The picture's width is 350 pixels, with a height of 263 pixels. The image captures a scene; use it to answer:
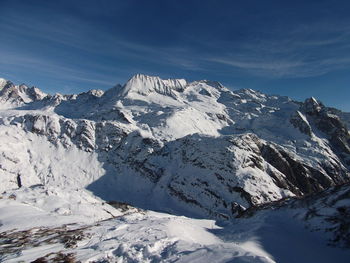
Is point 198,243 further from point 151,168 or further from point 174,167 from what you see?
point 151,168

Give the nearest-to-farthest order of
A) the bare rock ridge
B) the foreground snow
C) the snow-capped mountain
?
1. the foreground snow
2. the snow-capped mountain
3. the bare rock ridge

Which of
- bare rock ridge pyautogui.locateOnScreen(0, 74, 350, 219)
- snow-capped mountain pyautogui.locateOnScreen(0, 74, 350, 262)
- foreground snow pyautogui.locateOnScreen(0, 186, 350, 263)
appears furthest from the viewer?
bare rock ridge pyautogui.locateOnScreen(0, 74, 350, 219)

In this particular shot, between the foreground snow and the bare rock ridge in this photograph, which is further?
the bare rock ridge

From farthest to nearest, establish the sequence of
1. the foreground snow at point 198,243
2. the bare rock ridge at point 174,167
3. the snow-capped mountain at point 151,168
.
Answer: the bare rock ridge at point 174,167
the snow-capped mountain at point 151,168
the foreground snow at point 198,243

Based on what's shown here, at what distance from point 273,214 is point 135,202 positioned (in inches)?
3622

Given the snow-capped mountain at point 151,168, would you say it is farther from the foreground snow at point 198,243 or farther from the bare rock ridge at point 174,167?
the foreground snow at point 198,243

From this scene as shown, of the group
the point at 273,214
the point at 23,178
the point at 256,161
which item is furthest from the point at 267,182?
Result: the point at 23,178

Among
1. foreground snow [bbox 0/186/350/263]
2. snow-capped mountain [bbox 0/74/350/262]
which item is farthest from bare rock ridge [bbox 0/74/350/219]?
foreground snow [bbox 0/186/350/263]

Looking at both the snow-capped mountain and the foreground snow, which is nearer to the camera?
the foreground snow

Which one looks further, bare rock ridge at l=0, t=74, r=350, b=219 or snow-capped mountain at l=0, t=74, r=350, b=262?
bare rock ridge at l=0, t=74, r=350, b=219

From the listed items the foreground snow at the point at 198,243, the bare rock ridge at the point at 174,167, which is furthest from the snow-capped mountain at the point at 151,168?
the foreground snow at the point at 198,243

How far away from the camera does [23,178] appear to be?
130m

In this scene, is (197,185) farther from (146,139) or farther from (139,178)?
(146,139)

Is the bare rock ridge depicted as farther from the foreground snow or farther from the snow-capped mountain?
the foreground snow
